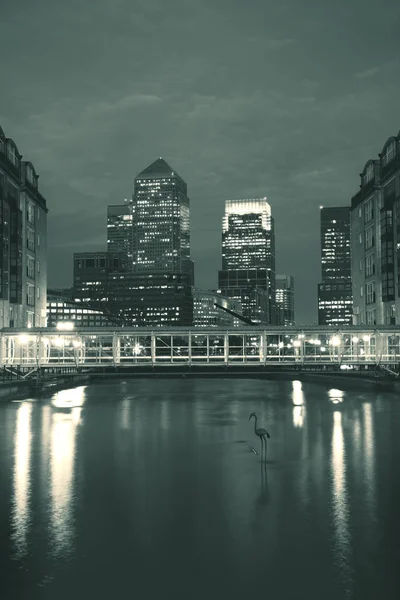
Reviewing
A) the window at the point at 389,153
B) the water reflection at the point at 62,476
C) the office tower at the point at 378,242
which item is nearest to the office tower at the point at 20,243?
the water reflection at the point at 62,476

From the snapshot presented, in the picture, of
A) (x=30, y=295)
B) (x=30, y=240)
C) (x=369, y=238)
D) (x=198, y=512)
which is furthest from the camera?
(x=369, y=238)

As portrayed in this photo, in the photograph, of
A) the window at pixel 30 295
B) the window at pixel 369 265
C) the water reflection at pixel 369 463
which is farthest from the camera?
the window at pixel 369 265

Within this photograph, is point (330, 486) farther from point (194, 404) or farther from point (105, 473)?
point (194, 404)

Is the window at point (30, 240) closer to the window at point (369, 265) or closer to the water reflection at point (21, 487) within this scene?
the window at point (369, 265)

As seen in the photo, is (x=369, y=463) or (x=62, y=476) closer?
(x=62, y=476)

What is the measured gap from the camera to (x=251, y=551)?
1705 centimetres

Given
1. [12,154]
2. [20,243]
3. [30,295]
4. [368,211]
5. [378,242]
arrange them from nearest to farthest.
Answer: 1. [20,243]
2. [12,154]
3. [378,242]
4. [30,295]
5. [368,211]

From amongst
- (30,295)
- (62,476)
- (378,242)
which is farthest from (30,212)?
(62,476)

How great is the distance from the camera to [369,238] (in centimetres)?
11488

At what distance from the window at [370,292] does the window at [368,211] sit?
448 inches

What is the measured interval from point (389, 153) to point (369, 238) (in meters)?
15.0

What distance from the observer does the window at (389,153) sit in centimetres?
10349

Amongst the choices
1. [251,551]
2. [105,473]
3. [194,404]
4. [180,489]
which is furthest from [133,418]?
[251,551]

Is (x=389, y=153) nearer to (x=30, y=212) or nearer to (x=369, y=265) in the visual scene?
(x=369, y=265)
